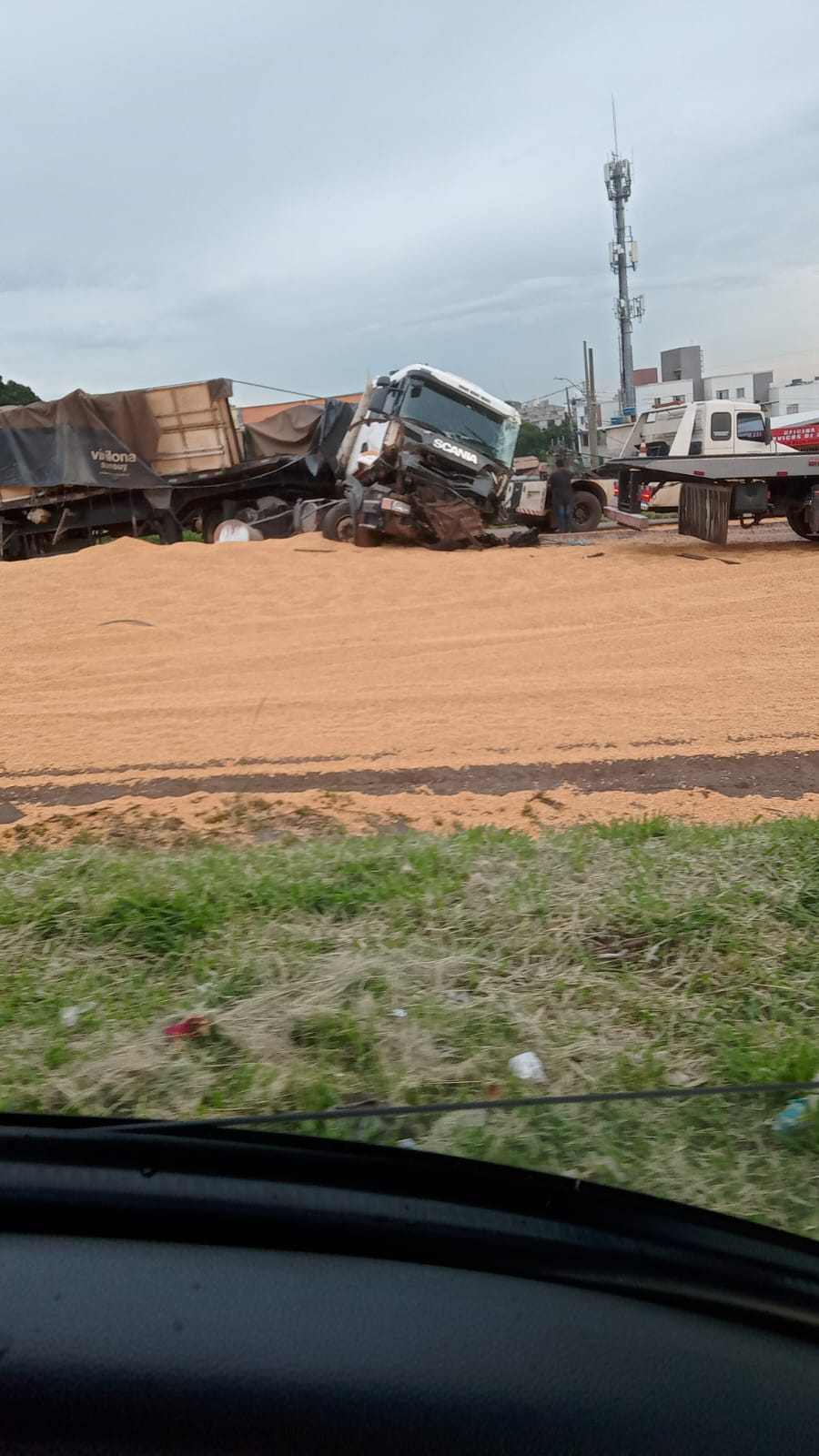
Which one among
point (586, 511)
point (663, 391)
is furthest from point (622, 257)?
point (586, 511)

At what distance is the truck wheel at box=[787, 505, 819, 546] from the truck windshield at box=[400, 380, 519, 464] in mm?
4645

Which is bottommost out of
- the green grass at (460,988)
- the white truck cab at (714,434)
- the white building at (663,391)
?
the green grass at (460,988)

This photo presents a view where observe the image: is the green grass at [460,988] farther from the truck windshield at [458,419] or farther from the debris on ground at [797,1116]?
the truck windshield at [458,419]

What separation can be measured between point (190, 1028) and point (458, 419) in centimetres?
1558

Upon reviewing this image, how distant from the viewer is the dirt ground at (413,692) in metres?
6.22

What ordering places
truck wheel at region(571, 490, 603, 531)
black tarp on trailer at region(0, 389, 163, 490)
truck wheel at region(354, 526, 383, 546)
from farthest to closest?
truck wheel at region(571, 490, 603, 531) < black tarp on trailer at region(0, 389, 163, 490) < truck wheel at region(354, 526, 383, 546)

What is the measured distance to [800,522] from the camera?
53.4ft

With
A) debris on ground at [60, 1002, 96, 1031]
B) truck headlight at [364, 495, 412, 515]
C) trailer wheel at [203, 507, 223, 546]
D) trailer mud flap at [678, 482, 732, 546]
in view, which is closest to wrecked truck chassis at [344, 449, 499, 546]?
truck headlight at [364, 495, 412, 515]

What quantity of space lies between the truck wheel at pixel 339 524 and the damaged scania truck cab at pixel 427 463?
2cm

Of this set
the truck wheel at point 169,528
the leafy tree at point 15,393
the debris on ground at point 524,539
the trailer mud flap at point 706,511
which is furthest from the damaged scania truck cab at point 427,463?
the leafy tree at point 15,393

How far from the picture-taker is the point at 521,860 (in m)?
4.38

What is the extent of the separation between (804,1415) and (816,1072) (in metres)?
1.47

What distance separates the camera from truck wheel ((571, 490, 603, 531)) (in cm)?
2014

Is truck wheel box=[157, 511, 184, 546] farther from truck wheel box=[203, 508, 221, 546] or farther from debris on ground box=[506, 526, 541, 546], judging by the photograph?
debris on ground box=[506, 526, 541, 546]
